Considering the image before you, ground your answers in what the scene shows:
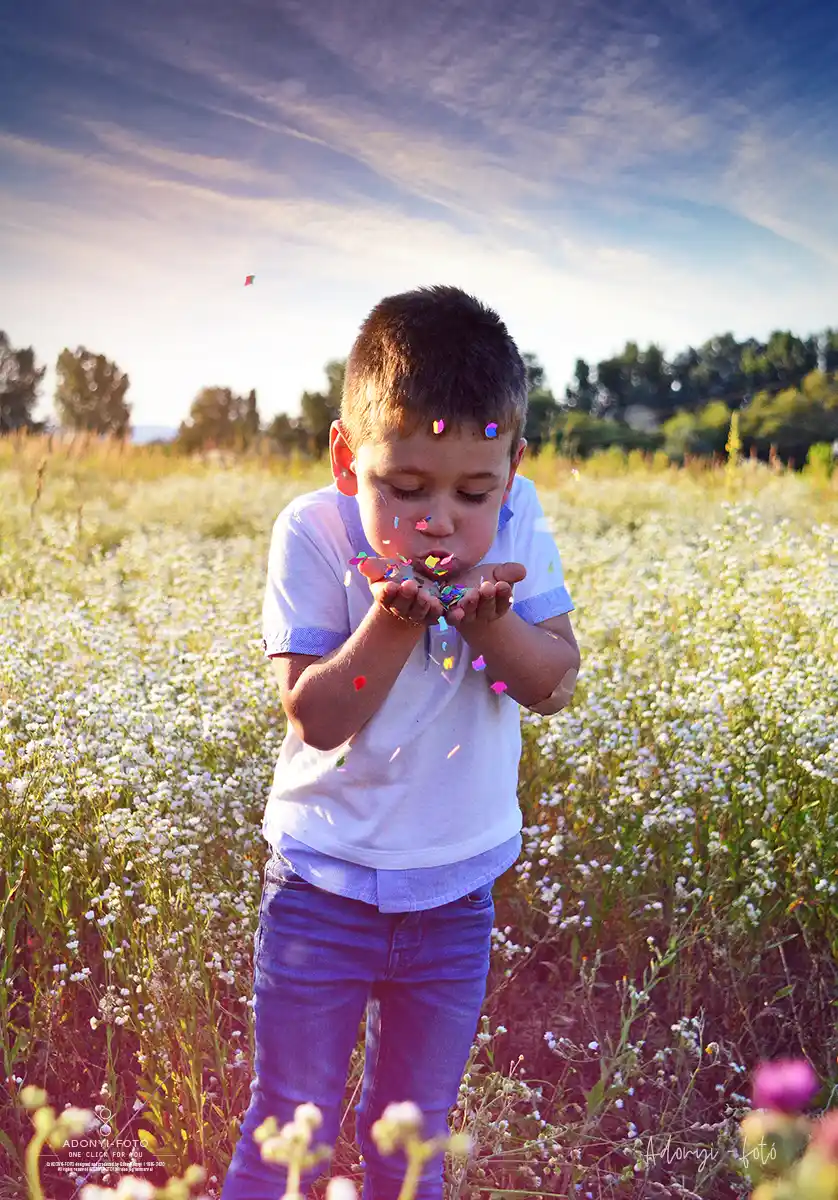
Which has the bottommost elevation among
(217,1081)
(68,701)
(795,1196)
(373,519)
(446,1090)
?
(217,1081)

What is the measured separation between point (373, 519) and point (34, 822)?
1466 millimetres

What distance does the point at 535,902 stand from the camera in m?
2.62

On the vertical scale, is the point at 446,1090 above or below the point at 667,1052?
above

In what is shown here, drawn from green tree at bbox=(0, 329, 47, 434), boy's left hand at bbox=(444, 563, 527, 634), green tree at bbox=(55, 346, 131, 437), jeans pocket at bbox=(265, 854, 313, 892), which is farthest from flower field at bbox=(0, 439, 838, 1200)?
green tree at bbox=(0, 329, 47, 434)

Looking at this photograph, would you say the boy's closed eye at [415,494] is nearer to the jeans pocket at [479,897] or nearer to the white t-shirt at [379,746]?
the white t-shirt at [379,746]

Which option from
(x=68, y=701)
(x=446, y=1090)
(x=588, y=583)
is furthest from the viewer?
(x=588, y=583)

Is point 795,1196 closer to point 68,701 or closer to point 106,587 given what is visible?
point 68,701

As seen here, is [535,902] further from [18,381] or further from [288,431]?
[18,381]

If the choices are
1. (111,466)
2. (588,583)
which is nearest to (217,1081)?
(588,583)

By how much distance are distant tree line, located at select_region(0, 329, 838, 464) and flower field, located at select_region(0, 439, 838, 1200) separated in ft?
3.64

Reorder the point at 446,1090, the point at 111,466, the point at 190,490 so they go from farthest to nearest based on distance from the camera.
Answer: the point at 111,466
the point at 190,490
the point at 446,1090

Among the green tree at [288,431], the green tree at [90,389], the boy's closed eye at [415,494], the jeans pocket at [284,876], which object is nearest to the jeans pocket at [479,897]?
the jeans pocket at [284,876]

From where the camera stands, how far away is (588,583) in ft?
15.6

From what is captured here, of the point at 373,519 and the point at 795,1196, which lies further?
the point at 373,519
